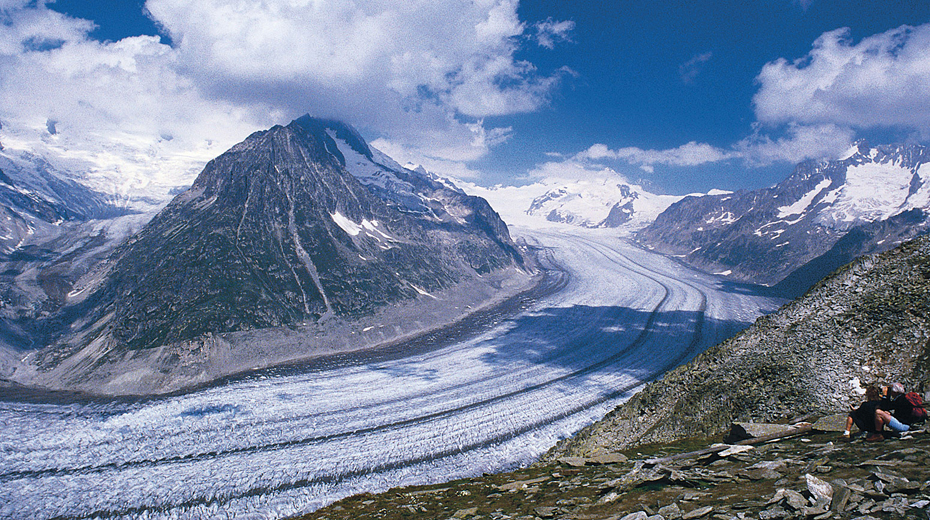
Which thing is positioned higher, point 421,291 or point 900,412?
point 421,291

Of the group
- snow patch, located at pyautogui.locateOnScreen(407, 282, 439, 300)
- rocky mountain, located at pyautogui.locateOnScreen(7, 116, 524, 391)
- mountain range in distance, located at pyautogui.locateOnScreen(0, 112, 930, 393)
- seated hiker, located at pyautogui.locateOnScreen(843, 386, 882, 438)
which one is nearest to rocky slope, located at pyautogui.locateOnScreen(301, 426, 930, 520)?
seated hiker, located at pyautogui.locateOnScreen(843, 386, 882, 438)

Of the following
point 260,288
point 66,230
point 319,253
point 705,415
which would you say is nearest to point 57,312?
point 260,288

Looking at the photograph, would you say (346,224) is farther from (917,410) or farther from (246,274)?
(917,410)

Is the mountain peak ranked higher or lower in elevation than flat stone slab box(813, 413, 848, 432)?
higher

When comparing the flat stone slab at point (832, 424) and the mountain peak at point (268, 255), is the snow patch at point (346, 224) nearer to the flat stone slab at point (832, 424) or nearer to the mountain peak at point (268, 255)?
the mountain peak at point (268, 255)

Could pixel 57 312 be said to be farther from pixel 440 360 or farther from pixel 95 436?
pixel 440 360

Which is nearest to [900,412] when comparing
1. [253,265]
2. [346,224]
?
[253,265]

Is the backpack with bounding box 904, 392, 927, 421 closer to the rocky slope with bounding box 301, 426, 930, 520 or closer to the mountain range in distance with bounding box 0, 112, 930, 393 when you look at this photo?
the rocky slope with bounding box 301, 426, 930, 520
